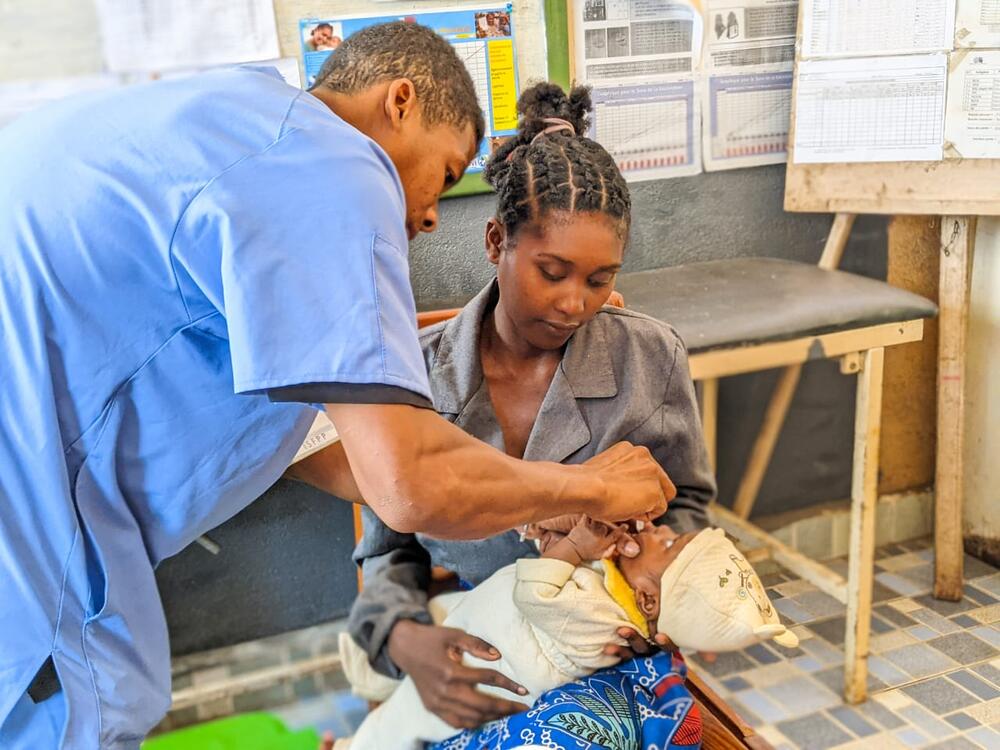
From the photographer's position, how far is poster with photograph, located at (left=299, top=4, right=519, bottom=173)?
1522 millimetres

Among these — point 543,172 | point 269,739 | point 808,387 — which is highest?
point 543,172

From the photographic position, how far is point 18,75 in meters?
1.42

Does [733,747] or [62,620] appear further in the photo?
[733,747]

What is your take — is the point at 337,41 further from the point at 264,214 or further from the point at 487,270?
the point at 264,214

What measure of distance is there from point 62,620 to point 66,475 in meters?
0.13

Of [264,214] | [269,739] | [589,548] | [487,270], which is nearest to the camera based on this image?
[264,214]

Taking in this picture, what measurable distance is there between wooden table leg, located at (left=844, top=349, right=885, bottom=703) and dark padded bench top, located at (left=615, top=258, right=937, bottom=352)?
84mm

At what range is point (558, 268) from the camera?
112 cm

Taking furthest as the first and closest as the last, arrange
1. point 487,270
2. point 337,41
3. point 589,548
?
point 337,41 → point 487,270 → point 589,548

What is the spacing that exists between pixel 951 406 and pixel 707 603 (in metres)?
0.64

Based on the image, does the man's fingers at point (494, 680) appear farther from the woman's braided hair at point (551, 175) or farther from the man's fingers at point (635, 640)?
the woman's braided hair at point (551, 175)

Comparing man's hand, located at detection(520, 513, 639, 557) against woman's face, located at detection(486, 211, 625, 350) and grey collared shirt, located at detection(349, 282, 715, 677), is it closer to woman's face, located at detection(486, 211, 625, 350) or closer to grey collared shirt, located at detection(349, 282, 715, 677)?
grey collared shirt, located at detection(349, 282, 715, 677)

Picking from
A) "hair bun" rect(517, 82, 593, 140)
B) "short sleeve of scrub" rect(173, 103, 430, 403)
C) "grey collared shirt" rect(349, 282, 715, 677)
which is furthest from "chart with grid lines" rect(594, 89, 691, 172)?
"short sleeve of scrub" rect(173, 103, 430, 403)

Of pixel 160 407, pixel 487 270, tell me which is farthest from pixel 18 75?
pixel 160 407
